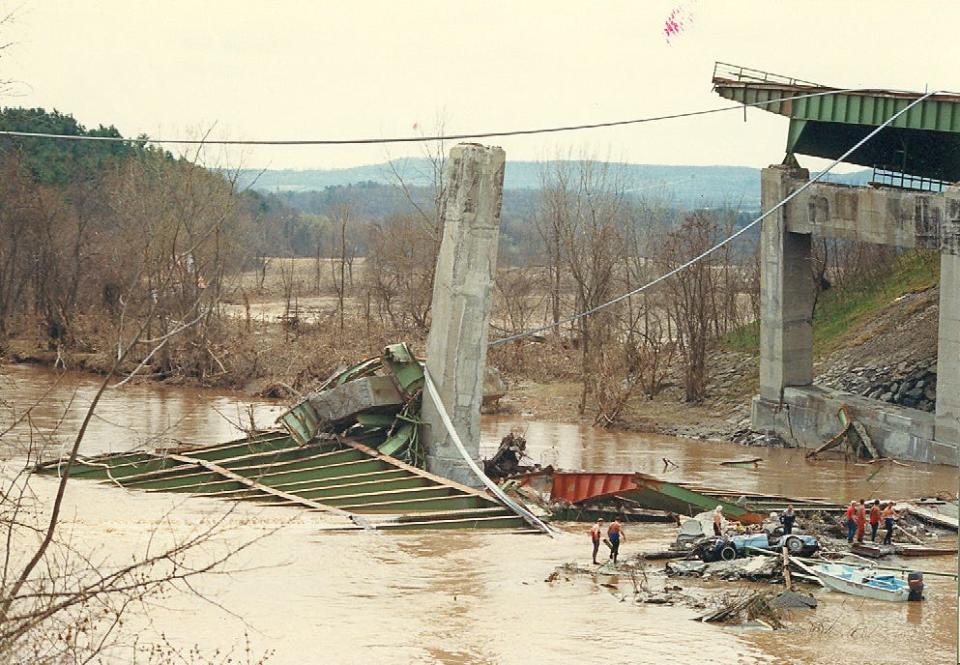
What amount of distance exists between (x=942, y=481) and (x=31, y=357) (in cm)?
3278

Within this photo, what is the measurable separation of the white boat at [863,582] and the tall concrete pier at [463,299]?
7.59m

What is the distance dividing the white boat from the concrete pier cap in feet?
38.1

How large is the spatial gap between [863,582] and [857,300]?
2594cm

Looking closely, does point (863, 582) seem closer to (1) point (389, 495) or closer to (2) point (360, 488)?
(1) point (389, 495)

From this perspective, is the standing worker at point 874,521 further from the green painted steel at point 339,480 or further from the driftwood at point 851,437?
the driftwood at point 851,437

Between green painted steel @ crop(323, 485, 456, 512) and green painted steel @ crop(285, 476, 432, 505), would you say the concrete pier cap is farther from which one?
green painted steel @ crop(285, 476, 432, 505)

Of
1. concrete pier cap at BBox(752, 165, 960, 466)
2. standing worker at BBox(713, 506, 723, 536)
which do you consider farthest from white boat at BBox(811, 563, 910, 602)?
concrete pier cap at BBox(752, 165, 960, 466)

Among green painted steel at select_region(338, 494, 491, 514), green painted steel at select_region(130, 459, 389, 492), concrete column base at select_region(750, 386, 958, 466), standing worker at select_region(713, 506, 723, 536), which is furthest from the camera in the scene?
concrete column base at select_region(750, 386, 958, 466)

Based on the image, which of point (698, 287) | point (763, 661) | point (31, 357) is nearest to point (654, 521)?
point (763, 661)

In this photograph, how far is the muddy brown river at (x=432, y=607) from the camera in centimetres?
1819

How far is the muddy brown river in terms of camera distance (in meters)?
18.2

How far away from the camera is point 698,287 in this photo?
46250mm

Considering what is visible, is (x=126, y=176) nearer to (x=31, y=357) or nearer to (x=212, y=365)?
(x=31, y=357)

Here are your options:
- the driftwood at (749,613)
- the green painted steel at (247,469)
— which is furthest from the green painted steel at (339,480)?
the driftwood at (749,613)
